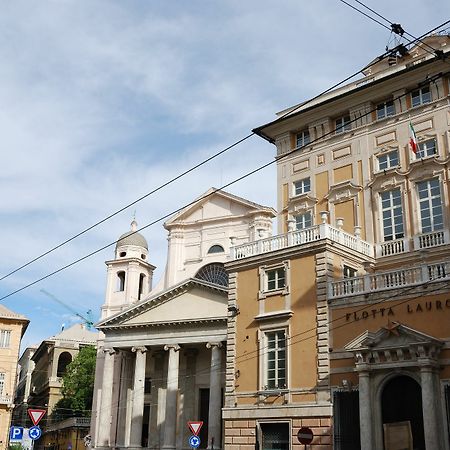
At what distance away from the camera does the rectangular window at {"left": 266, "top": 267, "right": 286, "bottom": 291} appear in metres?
26.9

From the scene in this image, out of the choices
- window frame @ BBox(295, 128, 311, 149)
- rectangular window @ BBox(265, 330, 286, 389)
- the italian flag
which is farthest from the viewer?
window frame @ BBox(295, 128, 311, 149)

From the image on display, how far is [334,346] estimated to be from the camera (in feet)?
79.7

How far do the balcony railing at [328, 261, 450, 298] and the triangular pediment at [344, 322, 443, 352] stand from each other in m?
1.60

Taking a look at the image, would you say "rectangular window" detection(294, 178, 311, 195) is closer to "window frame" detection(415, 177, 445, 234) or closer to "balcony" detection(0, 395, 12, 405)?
"window frame" detection(415, 177, 445, 234)

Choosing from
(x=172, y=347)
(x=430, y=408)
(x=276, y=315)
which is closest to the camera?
(x=430, y=408)

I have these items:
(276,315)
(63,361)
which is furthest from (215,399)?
(63,361)

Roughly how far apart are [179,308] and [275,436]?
21180 millimetres

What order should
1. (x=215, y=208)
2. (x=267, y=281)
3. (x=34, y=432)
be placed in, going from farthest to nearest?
(x=215, y=208) → (x=267, y=281) → (x=34, y=432)

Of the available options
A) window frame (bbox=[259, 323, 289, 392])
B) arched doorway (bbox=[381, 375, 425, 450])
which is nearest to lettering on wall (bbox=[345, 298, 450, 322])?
arched doorway (bbox=[381, 375, 425, 450])

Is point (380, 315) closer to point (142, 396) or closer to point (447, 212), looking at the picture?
point (447, 212)

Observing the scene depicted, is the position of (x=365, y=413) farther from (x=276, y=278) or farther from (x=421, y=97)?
(x=421, y=97)

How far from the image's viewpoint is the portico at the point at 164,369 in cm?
4328

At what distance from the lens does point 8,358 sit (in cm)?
6194

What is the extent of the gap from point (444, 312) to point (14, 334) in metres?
49.9
